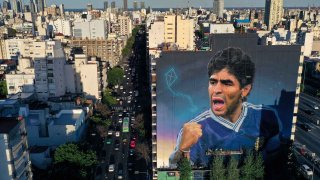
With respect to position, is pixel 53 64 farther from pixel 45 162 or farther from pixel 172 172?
pixel 172 172

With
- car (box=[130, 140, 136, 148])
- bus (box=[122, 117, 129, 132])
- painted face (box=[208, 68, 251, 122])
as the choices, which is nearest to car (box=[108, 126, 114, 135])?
bus (box=[122, 117, 129, 132])

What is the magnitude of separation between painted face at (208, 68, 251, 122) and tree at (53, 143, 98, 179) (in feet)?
41.4

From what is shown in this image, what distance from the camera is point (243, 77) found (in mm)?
29344

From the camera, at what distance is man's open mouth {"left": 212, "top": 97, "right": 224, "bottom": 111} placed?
96.6 ft

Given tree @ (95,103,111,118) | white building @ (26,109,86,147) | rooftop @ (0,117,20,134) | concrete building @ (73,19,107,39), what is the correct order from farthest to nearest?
concrete building @ (73,19,107,39), tree @ (95,103,111,118), white building @ (26,109,86,147), rooftop @ (0,117,20,134)

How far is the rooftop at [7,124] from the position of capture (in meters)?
20.9

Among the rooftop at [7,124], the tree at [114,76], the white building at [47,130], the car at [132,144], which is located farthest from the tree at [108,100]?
the rooftop at [7,124]

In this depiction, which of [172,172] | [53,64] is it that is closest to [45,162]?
[172,172]

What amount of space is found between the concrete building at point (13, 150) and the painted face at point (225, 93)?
51.7 feet

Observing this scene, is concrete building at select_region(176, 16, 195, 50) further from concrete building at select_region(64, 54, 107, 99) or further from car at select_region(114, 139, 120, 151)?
car at select_region(114, 139, 120, 151)

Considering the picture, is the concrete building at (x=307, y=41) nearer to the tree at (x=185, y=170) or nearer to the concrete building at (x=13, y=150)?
the tree at (x=185, y=170)

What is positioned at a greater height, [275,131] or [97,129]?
[275,131]

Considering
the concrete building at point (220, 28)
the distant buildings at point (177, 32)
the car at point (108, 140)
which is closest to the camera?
the car at point (108, 140)

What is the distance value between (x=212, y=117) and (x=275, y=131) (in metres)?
6.44
